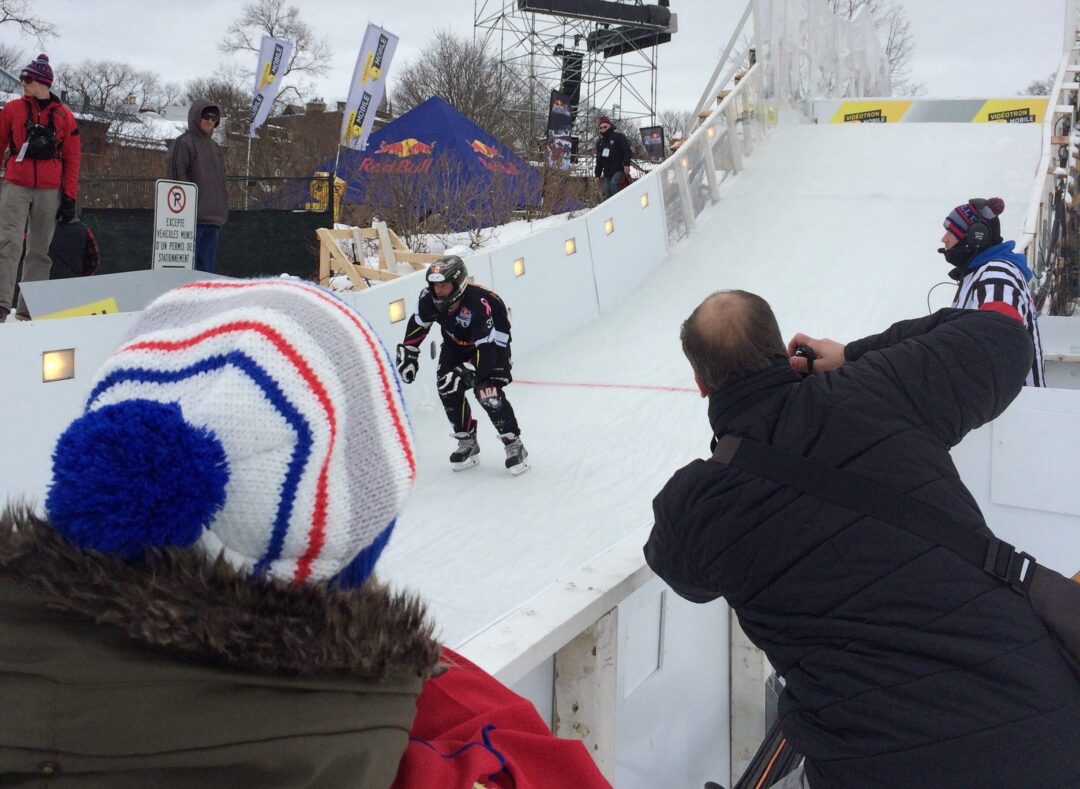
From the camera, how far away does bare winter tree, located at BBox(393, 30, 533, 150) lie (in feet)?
87.1

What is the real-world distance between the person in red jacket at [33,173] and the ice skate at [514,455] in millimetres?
3481

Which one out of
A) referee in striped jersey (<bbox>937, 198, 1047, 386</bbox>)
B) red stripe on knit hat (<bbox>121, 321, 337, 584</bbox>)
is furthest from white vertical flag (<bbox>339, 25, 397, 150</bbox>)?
red stripe on knit hat (<bbox>121, 321, 337, 584</bbox>)

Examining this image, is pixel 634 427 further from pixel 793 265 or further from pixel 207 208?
pixel 793 265

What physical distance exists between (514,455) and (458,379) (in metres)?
0.61

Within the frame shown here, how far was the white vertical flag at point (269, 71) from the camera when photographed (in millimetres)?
17891

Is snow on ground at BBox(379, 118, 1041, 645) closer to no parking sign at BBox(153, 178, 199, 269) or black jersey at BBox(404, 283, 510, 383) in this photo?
black jersey at BBox(404, 283, 510, 383)

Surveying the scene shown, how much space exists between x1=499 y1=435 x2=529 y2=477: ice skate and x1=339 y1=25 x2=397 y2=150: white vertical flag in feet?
36.9

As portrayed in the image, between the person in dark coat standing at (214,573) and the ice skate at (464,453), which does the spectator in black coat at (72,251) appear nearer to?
the ice skate at (464,453)

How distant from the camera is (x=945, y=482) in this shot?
1798mm

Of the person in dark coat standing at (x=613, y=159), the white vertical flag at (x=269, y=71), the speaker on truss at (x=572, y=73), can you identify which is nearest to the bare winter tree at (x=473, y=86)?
the speaker on truss at (x=572, y=73)

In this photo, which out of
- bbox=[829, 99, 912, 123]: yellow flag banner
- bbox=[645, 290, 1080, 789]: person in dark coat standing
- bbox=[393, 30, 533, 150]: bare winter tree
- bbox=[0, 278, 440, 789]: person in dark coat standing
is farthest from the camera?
bbox=[393, 30, 533, 150]: bare winter tree

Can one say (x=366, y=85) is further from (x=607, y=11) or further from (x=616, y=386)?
(x=607, y=11)

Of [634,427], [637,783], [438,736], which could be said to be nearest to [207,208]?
[634,427]

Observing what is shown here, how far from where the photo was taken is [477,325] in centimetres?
550
